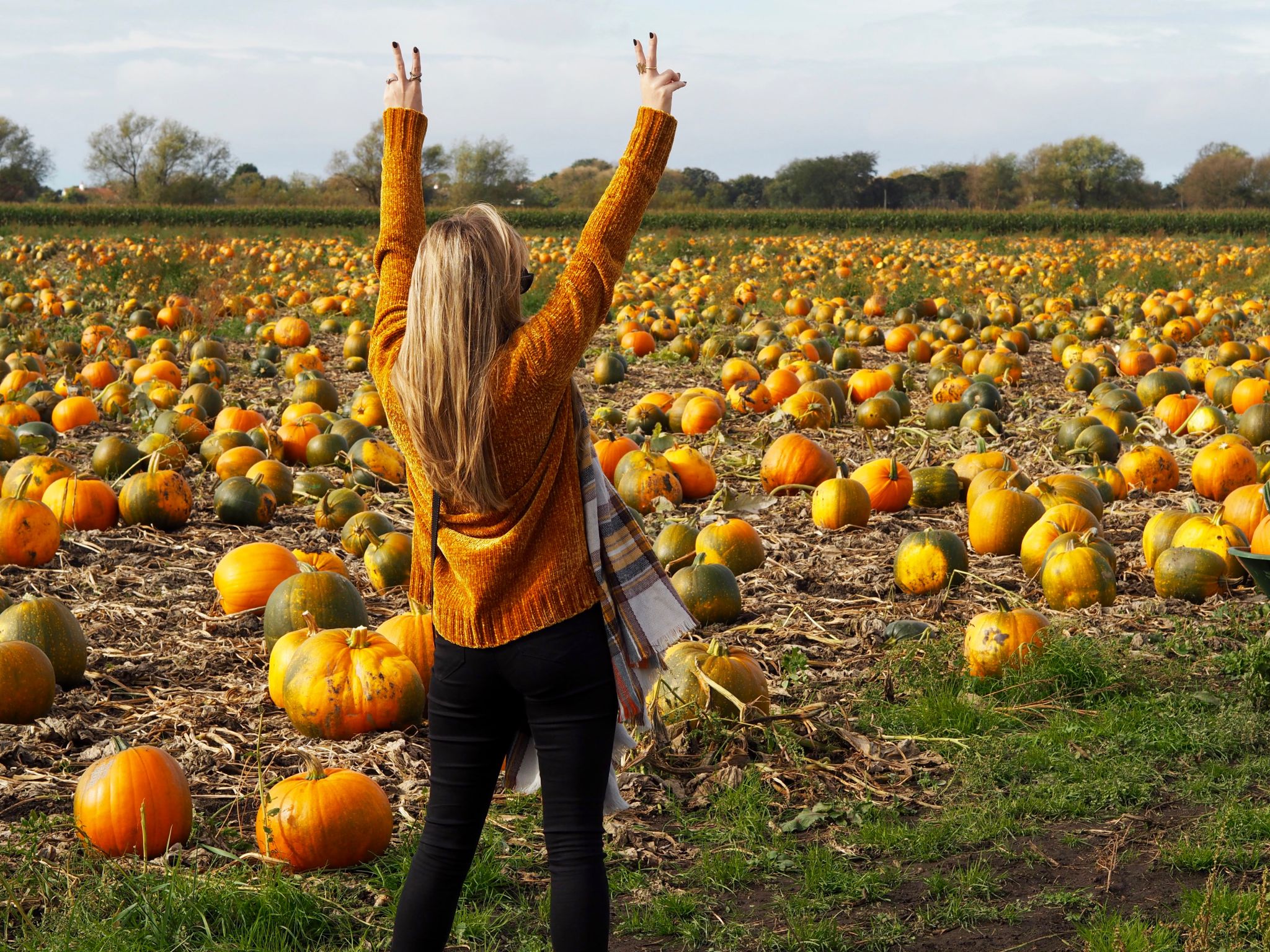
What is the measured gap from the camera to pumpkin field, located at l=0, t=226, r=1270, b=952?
3498mm

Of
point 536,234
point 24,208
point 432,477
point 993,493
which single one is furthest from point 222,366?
point 24,208

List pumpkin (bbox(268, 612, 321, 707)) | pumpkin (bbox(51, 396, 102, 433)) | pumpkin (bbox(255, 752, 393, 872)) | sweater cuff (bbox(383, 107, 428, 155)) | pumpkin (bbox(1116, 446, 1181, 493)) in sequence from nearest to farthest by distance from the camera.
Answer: sweater cuff (bbox(383, 107, 428, 155)), pumpkin (bbox(255, 752, 393, 872)), pumpkin (bbox(268, 612, 321, 707)), pumpkin (bbox(1116, 446, 1181, 493)), pumpkin (bbox(51, 396, 102, 433))

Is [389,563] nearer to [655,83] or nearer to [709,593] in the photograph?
[709,593]

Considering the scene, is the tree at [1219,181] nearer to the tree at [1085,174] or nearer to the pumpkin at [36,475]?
the tree at [1085,174]

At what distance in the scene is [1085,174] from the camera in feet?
264

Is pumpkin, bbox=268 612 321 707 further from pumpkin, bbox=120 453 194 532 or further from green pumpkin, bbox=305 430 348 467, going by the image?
green pumpkin, bbox=305 430 348 467

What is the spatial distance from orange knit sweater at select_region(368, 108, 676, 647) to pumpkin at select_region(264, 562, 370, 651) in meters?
2.23

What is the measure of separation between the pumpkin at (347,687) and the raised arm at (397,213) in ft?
5.99

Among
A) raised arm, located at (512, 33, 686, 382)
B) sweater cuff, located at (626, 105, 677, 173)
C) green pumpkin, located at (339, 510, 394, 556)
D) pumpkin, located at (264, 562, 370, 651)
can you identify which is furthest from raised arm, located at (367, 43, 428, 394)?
green pumpkin, located at (339, 510, 394, 556)

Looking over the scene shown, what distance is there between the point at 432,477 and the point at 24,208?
4377 cm

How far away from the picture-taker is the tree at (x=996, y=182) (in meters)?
74.0

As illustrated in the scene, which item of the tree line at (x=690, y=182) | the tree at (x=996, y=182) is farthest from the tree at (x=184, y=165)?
the tree at (x=996, y=182)

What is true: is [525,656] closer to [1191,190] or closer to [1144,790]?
[1144,790]

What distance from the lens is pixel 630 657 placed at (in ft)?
9.55
